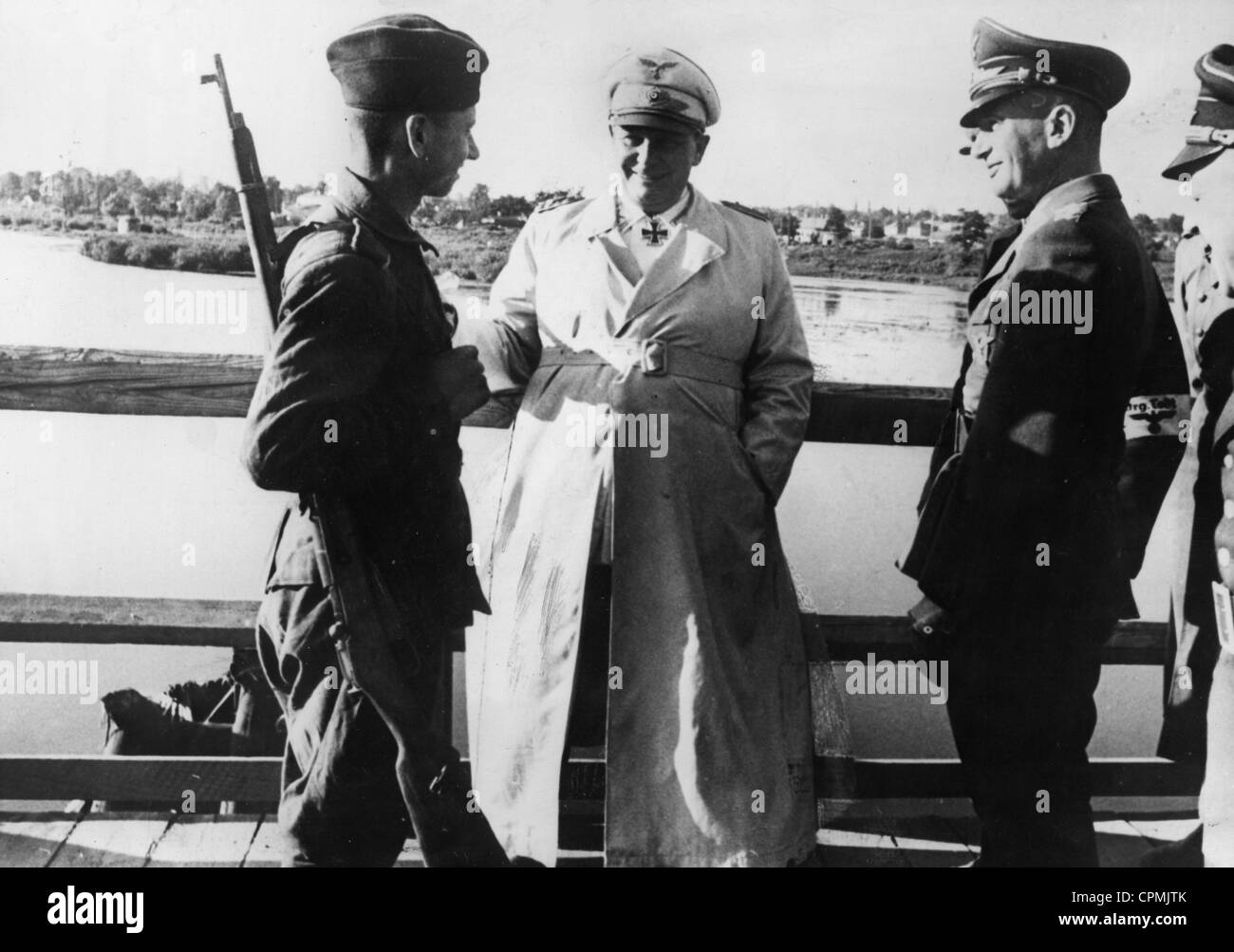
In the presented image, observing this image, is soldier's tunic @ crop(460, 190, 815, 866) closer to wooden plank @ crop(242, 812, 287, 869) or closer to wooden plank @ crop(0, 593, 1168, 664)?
wooden plank @ crop(0, 593, 1168, 664)

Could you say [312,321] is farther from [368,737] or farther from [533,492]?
[368,737]

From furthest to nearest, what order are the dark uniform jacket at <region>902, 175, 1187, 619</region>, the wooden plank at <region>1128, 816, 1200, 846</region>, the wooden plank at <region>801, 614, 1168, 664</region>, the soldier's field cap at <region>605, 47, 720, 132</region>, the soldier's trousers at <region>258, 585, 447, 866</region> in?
the wooden plank at <region>1128, 816, 1200, 846</region> → the wooden plank at <region>801, 614, 1168, 664</region> → the dark uniform jacket at <region>902, 175, 1187, 619</region> → the soldier's field cap at <region>605, 47, 720, 132</region> → the soldier's trousers at <region>258, 585, 447, 866</region>

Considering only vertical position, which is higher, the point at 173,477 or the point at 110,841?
the point at 173,477

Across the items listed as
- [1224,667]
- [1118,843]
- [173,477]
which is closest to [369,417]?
[173,477]

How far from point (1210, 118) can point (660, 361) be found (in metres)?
1.75

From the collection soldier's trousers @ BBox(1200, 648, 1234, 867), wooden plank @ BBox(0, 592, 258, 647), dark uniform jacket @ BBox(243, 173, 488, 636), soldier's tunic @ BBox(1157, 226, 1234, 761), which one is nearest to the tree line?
dark uniform jacket @ BBox(243, 173, 488, 636)

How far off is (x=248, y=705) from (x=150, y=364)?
1060mm

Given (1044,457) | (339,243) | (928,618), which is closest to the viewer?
(339,243)

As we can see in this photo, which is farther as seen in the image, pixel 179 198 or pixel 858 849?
pixel 858 849

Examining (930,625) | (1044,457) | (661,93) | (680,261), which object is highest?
(661,93)

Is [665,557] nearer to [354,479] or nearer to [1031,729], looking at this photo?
[354,479]

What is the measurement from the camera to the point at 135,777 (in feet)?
12.0

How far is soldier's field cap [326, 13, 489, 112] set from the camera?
10.3ft

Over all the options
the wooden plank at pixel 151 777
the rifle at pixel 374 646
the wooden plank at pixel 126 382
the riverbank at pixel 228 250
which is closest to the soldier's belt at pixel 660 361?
the riverbank at pixel 228 250
